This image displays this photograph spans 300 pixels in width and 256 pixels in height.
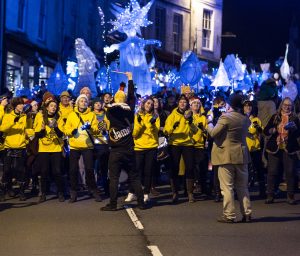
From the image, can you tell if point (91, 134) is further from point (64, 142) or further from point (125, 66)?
point (125, 66)

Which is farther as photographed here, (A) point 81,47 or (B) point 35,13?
(B) point 35,13

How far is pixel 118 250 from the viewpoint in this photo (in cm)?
891

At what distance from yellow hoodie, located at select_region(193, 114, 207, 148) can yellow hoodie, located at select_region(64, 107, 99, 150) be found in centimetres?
183

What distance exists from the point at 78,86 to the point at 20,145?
26.3 feet

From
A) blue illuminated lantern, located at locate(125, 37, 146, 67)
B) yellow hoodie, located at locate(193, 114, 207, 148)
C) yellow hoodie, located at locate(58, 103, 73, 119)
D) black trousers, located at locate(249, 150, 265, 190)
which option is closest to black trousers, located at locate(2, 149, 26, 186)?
yellow hoodie, located at locate(58, 103, 73, 119)

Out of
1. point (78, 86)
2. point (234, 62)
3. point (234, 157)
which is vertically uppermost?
point (234, 62)

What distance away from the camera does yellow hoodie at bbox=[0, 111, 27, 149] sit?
44.5ft

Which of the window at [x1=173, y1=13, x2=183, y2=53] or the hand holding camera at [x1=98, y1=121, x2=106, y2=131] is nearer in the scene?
the hand holding camera at [x1=98, y1=121, x2=106, y2=131]

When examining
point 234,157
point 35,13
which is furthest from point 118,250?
point 35,13

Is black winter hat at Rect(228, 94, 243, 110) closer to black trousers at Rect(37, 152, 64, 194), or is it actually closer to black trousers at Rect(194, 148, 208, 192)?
black trousers at Rect(194, 148, 208, 192)

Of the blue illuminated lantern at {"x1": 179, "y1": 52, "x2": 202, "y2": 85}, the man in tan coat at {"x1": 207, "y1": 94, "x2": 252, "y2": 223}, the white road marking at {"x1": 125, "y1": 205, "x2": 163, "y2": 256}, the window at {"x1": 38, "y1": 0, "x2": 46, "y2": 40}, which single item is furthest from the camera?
the window at {"x1": 38, "y1": 0, "x2": 46, "y2": 40}

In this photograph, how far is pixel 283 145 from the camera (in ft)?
43.5

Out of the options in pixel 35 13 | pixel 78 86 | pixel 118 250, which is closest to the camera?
pixel 118 250

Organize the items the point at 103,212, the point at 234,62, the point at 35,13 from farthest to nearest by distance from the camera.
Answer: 1. the point at 234,62
2. the point at 35,13
3. the point at 103,212
